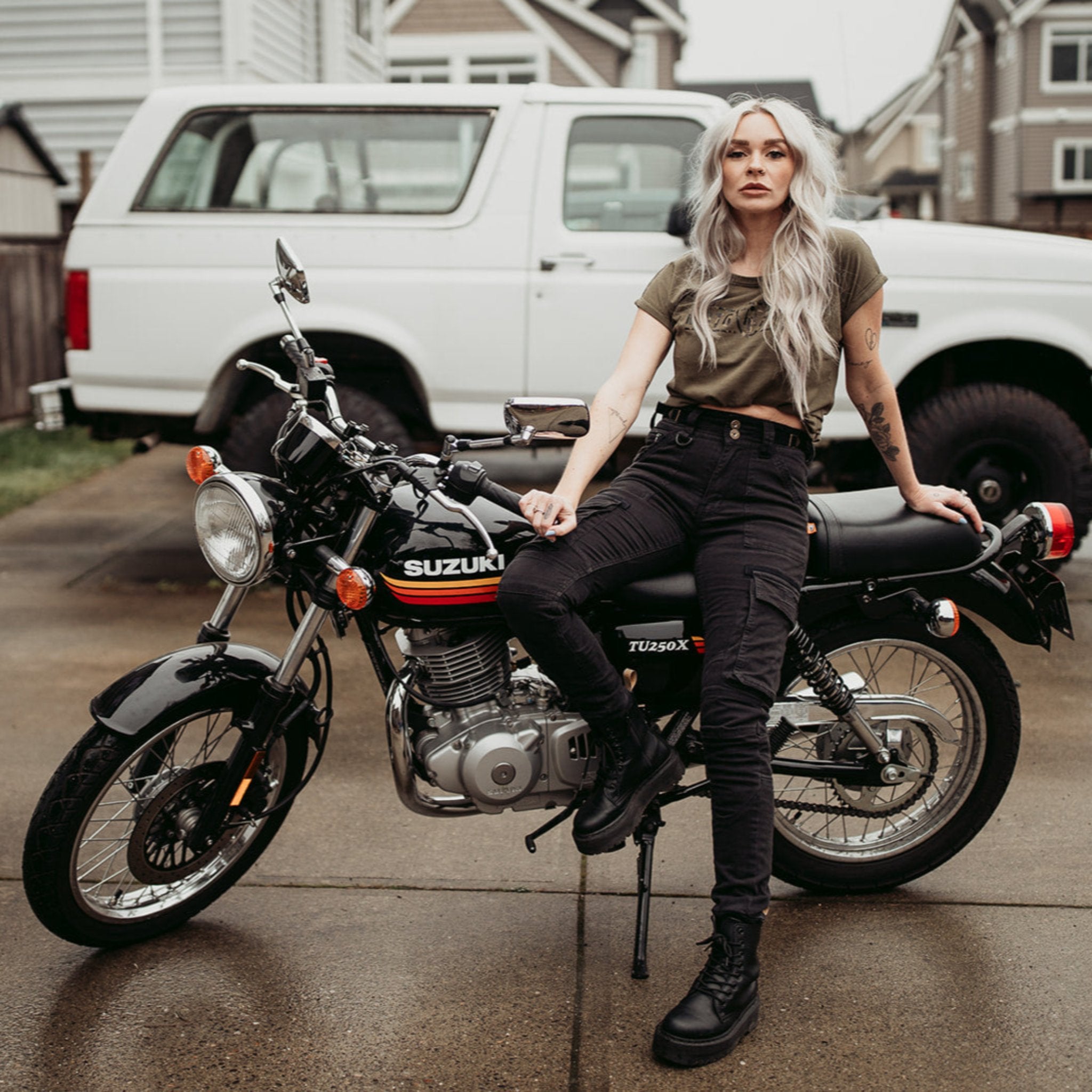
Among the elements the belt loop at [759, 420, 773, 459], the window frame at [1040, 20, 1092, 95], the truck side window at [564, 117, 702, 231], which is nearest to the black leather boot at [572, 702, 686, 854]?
the belt loop at [759, 420, 773, 459]

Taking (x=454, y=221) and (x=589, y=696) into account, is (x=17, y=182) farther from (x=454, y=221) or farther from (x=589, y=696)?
(x=589, y=696)

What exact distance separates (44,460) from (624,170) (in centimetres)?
525

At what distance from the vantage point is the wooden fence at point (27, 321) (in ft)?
33.6

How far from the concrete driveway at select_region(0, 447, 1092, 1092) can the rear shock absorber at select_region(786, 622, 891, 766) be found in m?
0.44

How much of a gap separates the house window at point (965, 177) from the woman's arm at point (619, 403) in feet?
Result: 124

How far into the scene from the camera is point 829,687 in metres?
3.17

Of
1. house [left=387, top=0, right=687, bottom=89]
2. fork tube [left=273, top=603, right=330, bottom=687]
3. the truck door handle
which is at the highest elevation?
house [left=387, top=0, right=687, bottom=89]

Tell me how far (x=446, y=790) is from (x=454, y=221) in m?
3.76

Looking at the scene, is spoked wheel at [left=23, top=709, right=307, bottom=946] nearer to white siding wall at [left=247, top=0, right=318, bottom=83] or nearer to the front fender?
the front fender

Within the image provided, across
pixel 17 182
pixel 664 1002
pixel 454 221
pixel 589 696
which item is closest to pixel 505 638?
pixel 589 696

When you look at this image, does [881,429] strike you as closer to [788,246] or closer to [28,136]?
[788,246]

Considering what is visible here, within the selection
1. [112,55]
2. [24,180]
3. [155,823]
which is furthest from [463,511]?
[112,55]

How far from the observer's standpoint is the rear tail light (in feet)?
10.5

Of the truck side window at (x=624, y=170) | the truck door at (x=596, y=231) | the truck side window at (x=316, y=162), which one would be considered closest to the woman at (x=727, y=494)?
the truck door at (x=596, y=231)
